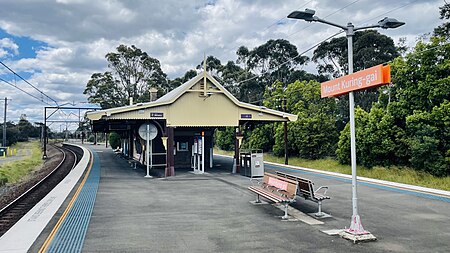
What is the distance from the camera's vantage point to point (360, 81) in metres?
7.18

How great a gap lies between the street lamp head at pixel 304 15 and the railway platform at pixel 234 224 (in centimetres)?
407

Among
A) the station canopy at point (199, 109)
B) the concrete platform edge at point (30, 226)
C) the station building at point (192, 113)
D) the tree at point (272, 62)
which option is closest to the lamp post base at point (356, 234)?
the concrete platform edge at point (30, 226)

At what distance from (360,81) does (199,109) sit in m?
12.0

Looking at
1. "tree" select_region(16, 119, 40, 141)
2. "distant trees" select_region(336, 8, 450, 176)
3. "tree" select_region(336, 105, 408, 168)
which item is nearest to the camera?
"distant trees" select_region(336, 8, 450, 176)

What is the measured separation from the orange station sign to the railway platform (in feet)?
9.03

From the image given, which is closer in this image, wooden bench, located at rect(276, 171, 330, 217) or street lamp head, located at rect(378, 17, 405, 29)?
street lamp head, located at rect(378, 17, 405, 29)

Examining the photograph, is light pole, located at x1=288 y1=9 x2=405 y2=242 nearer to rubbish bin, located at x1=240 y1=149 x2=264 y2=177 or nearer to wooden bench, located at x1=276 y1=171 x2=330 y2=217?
wooden bench, located at x1=276 y1=171 x2=330 y2=217

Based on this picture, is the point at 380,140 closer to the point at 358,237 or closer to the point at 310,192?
the point at 310,192

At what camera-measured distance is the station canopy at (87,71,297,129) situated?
17.5 m

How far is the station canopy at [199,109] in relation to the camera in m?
17.5

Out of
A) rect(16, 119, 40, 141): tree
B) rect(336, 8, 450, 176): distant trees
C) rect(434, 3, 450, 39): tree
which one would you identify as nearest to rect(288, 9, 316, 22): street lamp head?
rect(336, 8, 450, 176): distant trees

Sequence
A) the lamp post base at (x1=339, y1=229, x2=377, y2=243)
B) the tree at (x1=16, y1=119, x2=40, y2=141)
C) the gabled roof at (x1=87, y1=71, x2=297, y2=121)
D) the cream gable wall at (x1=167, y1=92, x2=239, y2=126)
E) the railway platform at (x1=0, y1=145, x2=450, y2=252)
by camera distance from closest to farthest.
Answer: the railway platform at (x1=0, y1=145, x2=450, y2=252) < the lamp post base at (x1=339, y1=229, x2=377, y2=243) < the gabled roof at (x1=87, y1=71, x2=297, y2=121) < the cream gable wall at (x1=167, y1=92, x2=239, y2=126) < the tree at (x1=16, y1=119, x2=40, y2=141)

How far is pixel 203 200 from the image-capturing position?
35.8ft

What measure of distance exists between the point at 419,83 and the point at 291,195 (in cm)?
1009
